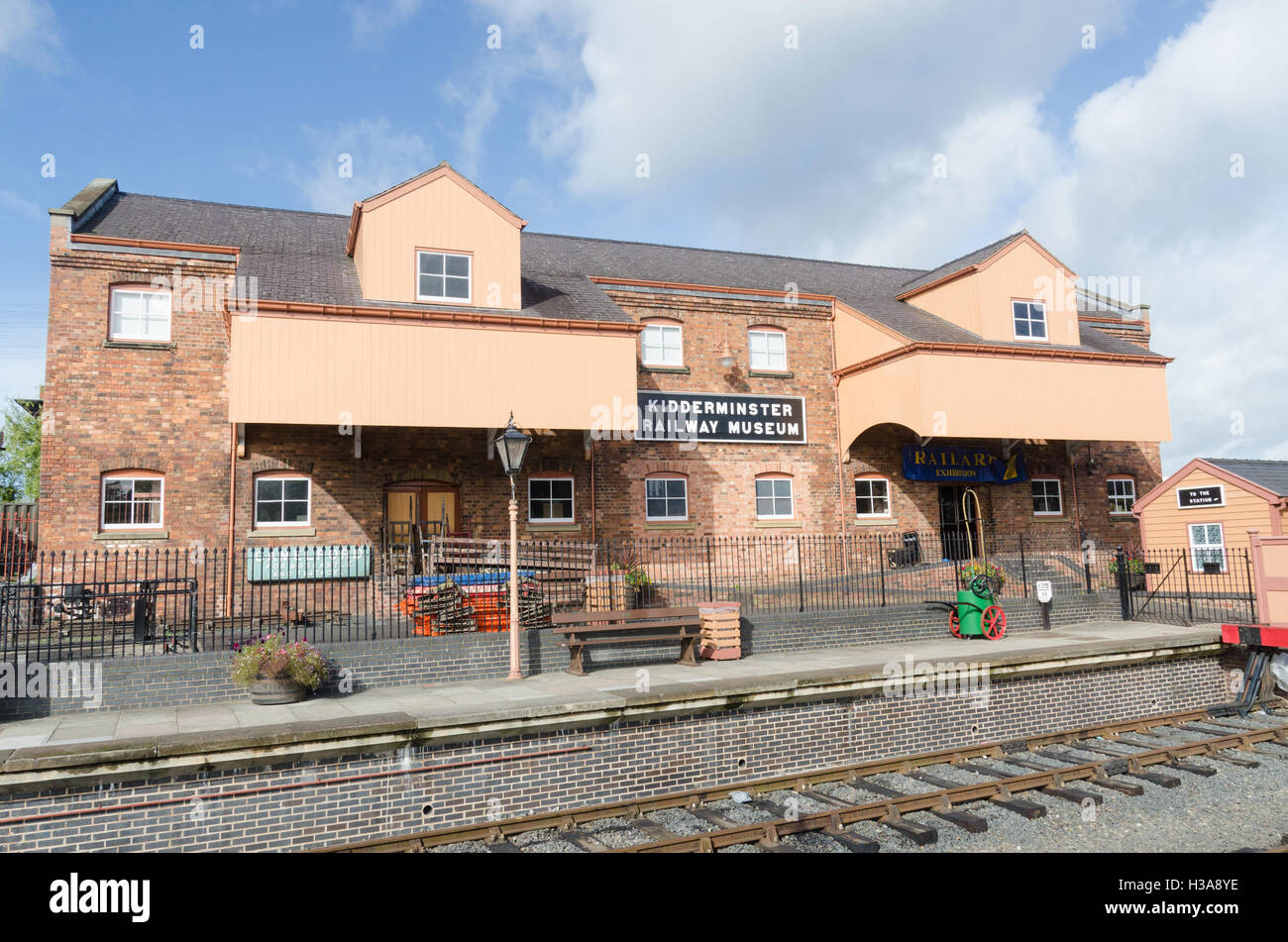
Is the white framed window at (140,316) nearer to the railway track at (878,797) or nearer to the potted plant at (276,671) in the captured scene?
the potted plant at (276,671)

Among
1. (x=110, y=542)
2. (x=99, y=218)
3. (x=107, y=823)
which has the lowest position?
(x=107, y=823)

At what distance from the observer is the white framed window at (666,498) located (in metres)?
19.6

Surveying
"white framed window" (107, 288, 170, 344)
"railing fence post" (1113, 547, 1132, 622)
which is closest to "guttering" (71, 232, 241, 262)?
"white framed window" (107, 288, 170, 344)

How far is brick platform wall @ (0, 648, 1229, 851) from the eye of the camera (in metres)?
6.91

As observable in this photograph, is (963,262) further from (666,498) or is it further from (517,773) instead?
(517,773)

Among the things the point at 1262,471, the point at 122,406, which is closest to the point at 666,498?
the point at 122,406

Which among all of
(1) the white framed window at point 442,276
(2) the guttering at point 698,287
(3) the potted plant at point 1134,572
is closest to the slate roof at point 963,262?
(2) the guttering at point 698,287

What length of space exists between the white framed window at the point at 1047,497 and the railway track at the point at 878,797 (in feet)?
40.6

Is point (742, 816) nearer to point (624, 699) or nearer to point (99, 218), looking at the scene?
point (624, 699)
